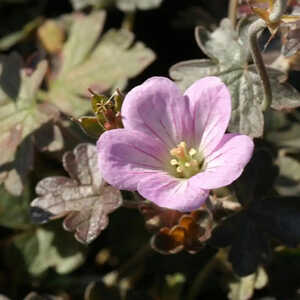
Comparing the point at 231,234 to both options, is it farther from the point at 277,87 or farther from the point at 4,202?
the point at 4,202

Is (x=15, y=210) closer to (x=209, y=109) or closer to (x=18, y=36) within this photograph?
(x=18, y=36)

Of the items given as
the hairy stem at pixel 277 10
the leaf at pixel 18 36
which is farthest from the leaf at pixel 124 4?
the hairy stem at pixel 277 10

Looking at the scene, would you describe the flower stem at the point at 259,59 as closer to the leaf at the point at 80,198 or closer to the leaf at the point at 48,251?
the leaf at the point at 80,198

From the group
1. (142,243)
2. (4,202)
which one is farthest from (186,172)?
(4,202)

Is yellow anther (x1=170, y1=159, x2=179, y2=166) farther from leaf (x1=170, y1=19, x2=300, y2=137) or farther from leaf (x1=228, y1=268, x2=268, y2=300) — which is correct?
leaf (x1=228, y1=268, x2=268, y2=300)

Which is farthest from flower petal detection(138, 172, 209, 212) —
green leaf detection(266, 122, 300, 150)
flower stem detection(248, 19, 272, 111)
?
green leaf detection(266, 122, 300, 150)

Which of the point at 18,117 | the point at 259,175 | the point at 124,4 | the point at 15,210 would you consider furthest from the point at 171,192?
the point at 124,4
